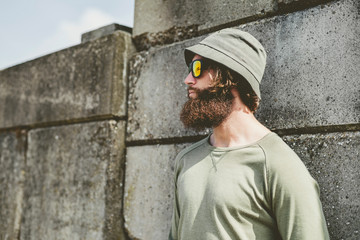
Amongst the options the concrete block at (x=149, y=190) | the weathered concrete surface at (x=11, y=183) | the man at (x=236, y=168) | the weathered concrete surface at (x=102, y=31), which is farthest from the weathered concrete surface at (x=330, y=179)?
the weathered concrete surface at (x=11, y=183)

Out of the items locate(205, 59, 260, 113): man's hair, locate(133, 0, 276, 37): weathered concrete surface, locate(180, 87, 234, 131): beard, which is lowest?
locate(180, 87, 234, 131): beard

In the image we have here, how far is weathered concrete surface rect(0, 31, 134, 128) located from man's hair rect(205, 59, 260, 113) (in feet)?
4.28

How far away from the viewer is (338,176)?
6.87 feet

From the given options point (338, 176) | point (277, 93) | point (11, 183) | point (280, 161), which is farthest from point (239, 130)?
point (11, 183)

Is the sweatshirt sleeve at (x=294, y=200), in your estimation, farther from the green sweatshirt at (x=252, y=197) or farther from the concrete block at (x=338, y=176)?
the concrete block at (x=338, y=176)

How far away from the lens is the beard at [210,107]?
2.06 metres

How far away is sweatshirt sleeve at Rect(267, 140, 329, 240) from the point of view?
1711mm

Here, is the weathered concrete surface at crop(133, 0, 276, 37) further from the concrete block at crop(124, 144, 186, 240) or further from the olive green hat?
the concrete block at crop(124, 144, 186, 240)

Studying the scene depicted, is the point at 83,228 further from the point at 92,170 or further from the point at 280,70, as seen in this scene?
the point at 280,70

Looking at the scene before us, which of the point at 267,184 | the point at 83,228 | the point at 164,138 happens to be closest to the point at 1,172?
the point at 83,228

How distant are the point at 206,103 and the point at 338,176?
2.45 feet

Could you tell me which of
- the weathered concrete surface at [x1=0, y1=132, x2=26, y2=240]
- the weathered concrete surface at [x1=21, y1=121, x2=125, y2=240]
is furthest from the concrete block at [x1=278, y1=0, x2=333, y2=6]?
the weathered concrete surface at [x1=0, y1=132, x2=26, y2=240]

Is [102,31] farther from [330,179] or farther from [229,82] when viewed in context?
[330,179]

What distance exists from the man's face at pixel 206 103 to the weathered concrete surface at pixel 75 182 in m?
1.20
